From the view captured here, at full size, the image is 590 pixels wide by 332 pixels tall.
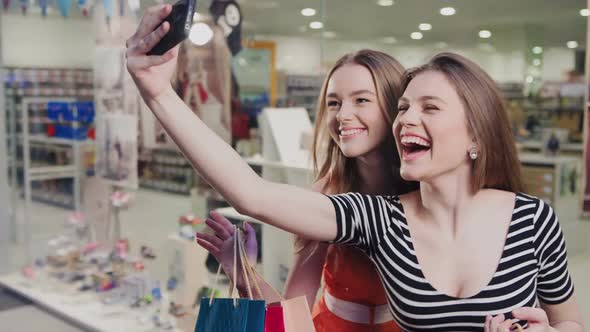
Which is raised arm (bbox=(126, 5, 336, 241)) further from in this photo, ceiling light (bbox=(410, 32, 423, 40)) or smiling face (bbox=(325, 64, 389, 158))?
ceiling light (bbox=(410, 32, 423, 40))

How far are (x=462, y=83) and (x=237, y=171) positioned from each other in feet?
1.47

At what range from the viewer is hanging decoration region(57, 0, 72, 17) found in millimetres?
4746

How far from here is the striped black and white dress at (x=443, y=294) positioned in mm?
1192

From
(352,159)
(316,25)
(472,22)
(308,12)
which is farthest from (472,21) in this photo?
(352,159)

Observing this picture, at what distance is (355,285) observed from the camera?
1.51 metres

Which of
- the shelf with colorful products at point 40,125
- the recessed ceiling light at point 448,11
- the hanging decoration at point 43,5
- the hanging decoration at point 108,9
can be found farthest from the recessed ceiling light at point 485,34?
the hanging decoration at point 43,5

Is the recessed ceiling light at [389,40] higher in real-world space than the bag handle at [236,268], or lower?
higher

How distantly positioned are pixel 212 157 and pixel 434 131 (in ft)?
1.35

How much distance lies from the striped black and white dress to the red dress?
218 millimetres

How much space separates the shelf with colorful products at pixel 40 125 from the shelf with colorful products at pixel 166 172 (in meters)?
0.97

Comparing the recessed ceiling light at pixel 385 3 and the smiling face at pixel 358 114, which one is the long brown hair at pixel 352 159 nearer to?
the smiling face at pixel 358 114

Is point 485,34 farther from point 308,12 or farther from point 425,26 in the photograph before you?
point 308,12

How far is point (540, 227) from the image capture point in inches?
48.8

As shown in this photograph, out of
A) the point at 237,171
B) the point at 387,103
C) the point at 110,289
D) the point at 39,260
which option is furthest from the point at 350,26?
the point at 39,260
